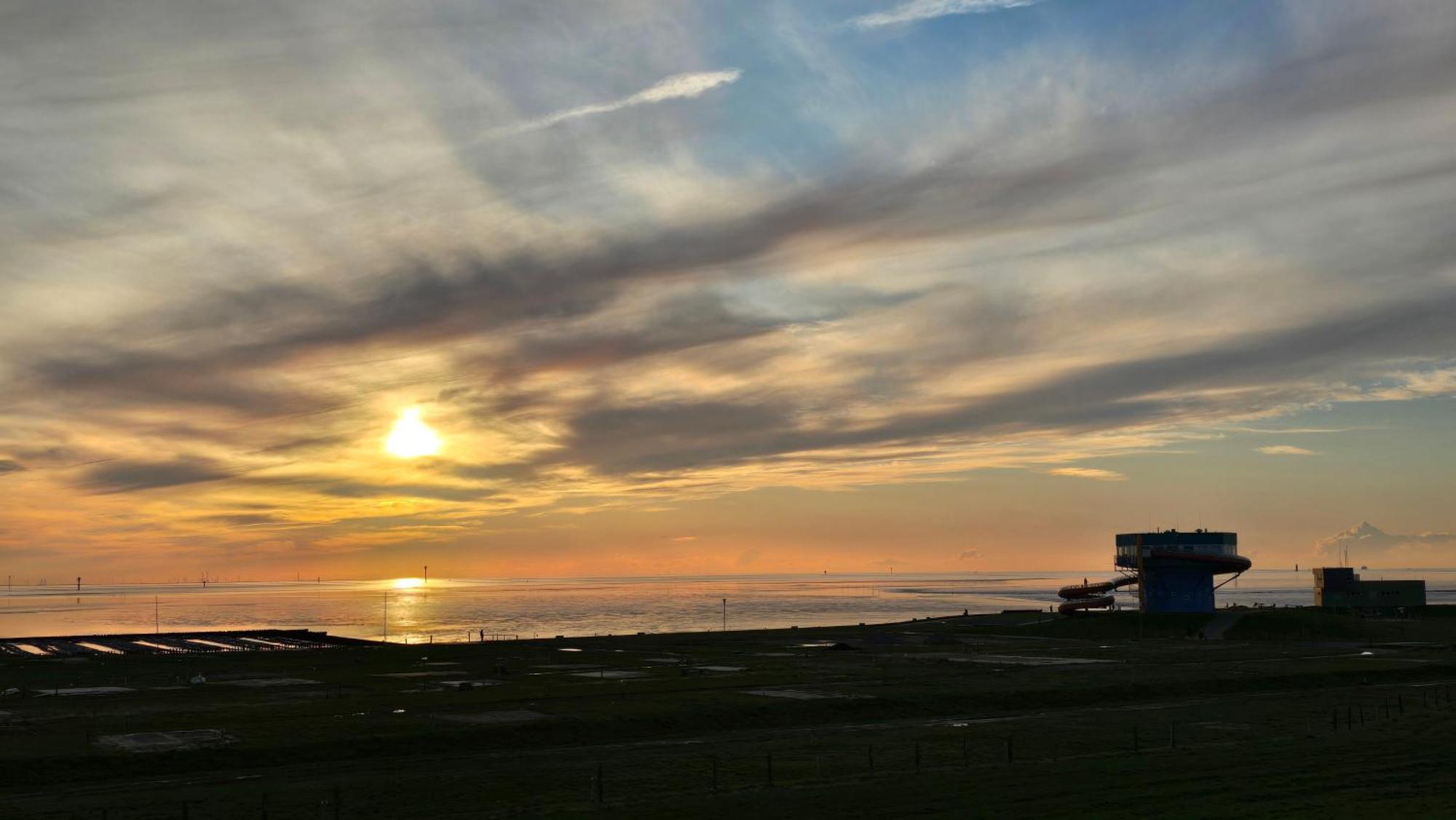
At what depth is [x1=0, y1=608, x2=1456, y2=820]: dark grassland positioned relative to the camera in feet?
154

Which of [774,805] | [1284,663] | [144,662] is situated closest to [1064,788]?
[774,805]

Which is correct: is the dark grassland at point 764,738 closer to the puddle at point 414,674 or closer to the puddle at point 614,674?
the puddle at point 614,674

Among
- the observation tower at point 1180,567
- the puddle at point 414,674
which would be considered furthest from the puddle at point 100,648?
the observation tower at point 1180,567

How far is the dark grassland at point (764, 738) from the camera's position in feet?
154

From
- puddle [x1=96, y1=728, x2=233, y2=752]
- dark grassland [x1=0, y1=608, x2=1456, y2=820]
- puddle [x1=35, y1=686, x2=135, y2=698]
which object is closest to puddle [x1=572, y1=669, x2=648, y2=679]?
dark grassland [x1=0, y1=608, x2=1456, y2=820]

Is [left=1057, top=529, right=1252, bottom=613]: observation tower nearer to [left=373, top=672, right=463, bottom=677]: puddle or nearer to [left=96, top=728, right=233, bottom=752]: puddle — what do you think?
[left=373, top=672, right=463, bottom=677]: puddle

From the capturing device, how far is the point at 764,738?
67.7 metres

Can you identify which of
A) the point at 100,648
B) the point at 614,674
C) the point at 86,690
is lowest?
the point at 100,648

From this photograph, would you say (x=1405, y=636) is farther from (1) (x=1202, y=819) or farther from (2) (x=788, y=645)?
(1) (x=1202, y=819)

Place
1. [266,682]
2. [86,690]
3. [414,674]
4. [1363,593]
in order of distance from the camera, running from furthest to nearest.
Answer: [1363,593]
[414,674]
[266,682]
[86,690]

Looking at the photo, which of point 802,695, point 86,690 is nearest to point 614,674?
point 802,695

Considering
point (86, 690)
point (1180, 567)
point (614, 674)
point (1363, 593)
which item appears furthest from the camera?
point (1363, 593)

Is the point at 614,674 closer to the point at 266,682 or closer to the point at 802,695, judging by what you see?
the point at 802,695

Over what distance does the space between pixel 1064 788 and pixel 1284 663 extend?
7231cm
